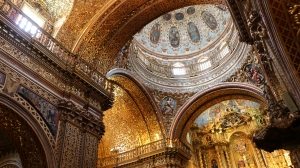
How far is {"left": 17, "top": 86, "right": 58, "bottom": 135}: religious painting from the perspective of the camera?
20.7 ft

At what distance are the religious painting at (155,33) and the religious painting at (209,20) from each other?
3013mm

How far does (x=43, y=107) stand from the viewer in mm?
6633

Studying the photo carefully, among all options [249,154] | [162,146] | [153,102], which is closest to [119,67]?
[153,102]

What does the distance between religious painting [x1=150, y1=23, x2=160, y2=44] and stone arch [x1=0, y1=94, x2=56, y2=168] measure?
12274 mm

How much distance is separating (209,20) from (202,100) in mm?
5426

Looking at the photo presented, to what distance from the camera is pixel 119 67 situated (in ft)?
43.2

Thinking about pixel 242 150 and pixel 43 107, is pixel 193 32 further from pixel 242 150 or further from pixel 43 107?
pixel 43 107

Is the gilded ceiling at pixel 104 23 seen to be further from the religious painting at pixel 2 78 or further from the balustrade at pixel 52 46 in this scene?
the religious painting at pixel 2 78

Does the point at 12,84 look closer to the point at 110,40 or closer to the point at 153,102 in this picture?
the point at 110,40

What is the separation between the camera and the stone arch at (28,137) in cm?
596

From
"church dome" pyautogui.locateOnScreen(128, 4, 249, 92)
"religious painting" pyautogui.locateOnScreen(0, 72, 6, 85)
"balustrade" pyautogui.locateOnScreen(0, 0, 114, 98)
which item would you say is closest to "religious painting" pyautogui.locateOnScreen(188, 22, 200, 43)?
"church dome" pyautogui.locateOnScreen(128, 4, 249, 92)

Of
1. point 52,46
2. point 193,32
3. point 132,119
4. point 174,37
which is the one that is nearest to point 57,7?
point 52,46

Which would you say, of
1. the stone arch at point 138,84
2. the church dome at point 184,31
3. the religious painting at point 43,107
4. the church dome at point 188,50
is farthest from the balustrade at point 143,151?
the religious painting at point 43,107

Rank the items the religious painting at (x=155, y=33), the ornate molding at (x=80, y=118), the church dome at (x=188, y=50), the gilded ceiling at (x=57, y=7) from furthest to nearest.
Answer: the religious painting at (x=155, y=33) → the church dome at (x=188, y=50) → the gilded ceiling at (x=57, y=7) → the ornate molding at (x=80, y=118)
